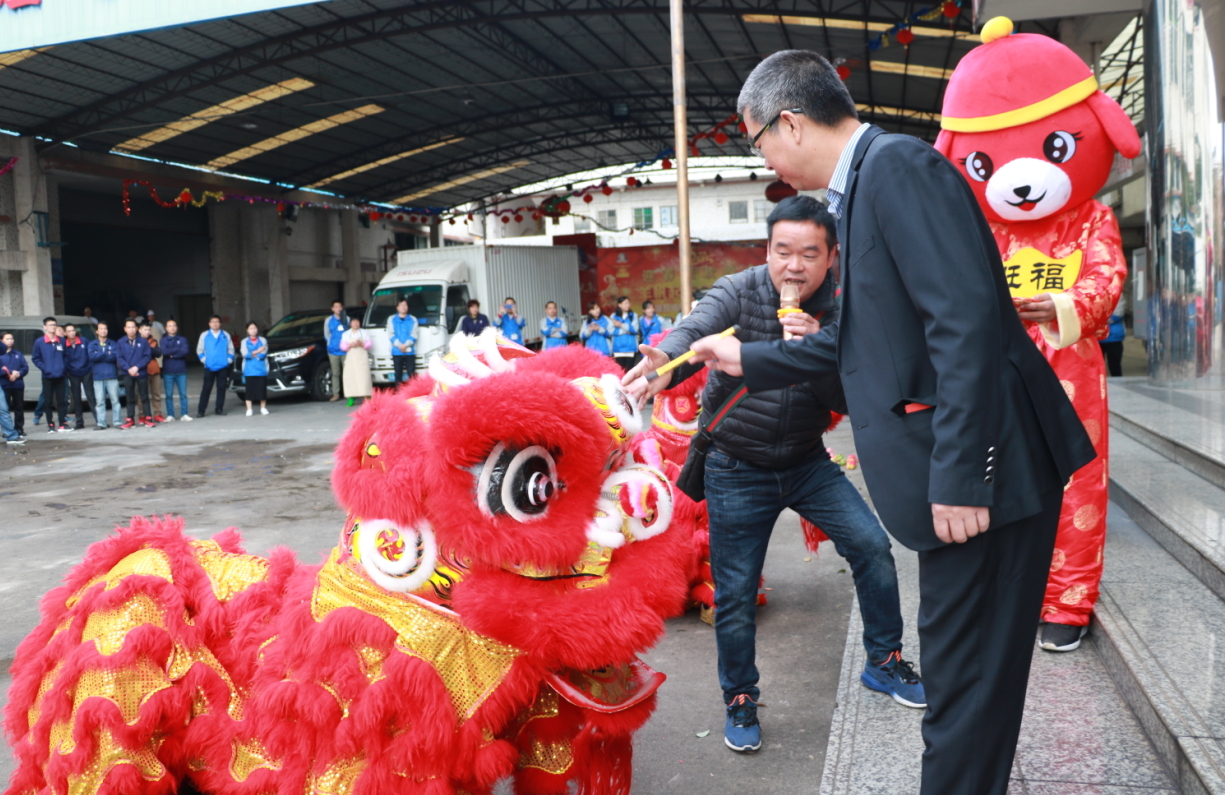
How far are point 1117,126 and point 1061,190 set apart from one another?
0.85ft

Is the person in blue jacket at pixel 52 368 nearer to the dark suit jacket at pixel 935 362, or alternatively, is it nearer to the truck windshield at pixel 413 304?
the truck windshield at pixel 413 304

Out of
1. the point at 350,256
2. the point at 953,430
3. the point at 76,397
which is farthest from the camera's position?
the point at 350,256

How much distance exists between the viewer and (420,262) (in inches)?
702

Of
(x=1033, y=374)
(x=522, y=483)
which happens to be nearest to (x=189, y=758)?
(x=522, y=483)

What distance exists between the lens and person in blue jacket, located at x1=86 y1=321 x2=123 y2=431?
12719 millimetres

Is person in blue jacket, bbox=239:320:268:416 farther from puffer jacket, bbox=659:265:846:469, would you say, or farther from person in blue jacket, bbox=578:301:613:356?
puffer jacket, bbox=659:265:846:469

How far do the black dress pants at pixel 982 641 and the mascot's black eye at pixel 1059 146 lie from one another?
5.72ft

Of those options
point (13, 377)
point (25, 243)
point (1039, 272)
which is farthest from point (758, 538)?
point (25, 243)

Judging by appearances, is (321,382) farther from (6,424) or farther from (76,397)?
(6,424)

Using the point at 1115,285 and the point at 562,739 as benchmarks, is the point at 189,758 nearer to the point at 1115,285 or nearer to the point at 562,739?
the point at 562,739

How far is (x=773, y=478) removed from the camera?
2861 millimetres

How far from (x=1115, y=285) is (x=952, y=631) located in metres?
1.71

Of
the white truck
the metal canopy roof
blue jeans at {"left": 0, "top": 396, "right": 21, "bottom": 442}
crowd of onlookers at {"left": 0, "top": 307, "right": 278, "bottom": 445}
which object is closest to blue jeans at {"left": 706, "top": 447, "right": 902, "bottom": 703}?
blue jeans at {"left": 0, "top": 396, "right": 21, "bottom": 442}

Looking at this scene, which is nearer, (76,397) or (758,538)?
(758,538)
